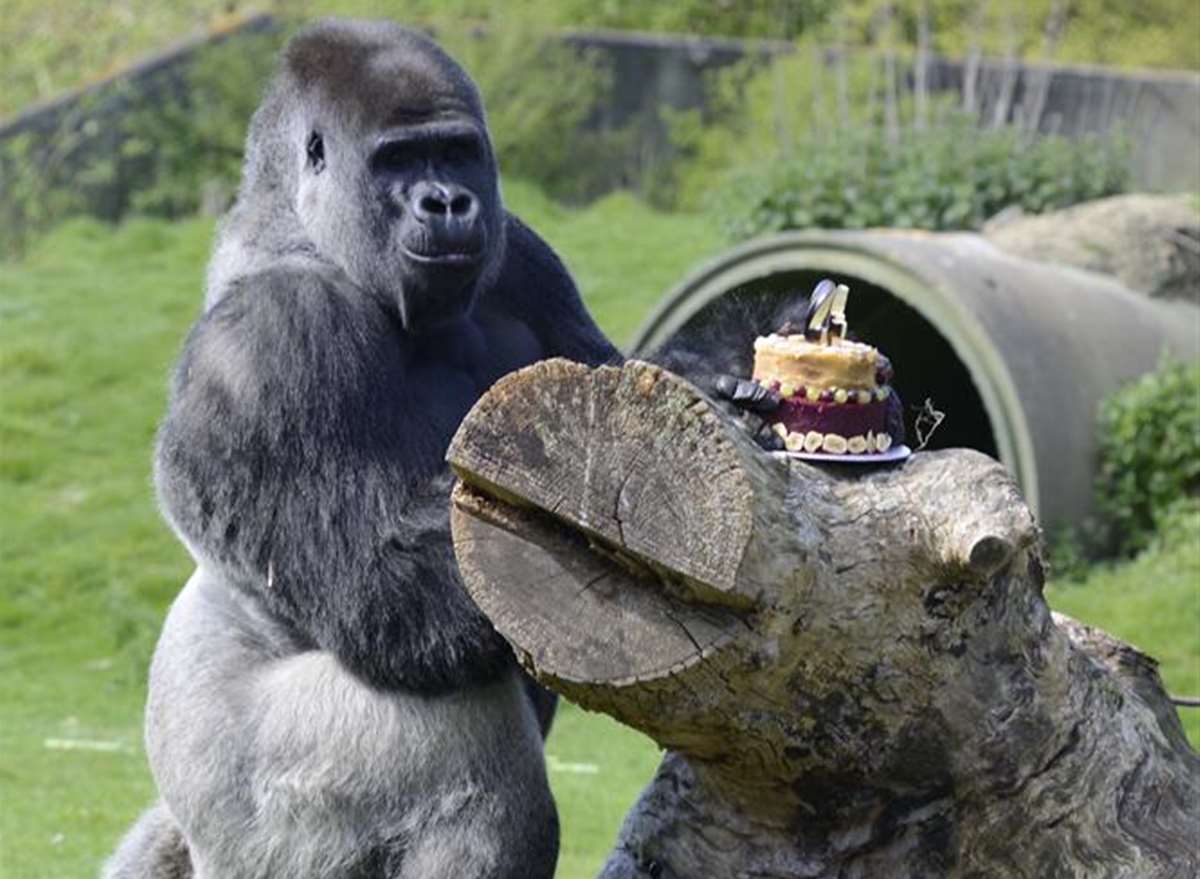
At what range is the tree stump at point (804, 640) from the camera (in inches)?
98.7

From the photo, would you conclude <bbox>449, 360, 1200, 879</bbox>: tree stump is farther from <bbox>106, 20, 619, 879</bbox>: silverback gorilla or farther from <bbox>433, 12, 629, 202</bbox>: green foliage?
<bbox>433, 12, 629, 202</bbox>: green foliage

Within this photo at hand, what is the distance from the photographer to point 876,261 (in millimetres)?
7246

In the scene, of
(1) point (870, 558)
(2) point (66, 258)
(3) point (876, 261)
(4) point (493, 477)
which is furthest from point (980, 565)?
(2) point (66, 258)

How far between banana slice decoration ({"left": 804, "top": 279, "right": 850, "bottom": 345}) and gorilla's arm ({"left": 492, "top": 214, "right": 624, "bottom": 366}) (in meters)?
0.87

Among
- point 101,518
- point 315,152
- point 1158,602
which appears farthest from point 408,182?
point 101,518

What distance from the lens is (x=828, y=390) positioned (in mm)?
2789

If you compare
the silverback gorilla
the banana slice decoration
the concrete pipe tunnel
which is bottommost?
the concrete pipe tunnel

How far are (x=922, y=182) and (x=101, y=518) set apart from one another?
376 cm

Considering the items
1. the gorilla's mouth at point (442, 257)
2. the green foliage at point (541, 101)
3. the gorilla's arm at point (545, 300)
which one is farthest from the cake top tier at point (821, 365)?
the green foliage at point (541, 101)

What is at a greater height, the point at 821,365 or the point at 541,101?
the point at 821,365

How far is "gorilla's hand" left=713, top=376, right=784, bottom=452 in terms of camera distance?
280 cm

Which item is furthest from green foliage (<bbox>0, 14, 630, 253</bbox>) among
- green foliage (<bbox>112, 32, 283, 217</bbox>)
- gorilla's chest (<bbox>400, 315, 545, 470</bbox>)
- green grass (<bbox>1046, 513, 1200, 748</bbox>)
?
gorilla's chest (<bbox>400, 315, 545, 470</bbox>)

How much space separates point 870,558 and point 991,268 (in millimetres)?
5094

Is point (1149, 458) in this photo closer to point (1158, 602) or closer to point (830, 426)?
point (1158, 602)
